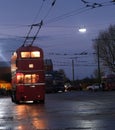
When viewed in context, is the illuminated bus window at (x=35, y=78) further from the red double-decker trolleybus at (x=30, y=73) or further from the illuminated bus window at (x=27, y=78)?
the illuminated bus window at (x=27, y=78)

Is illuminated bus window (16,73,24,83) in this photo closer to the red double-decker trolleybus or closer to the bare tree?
the red double-decker trolleybus

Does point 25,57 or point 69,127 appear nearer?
point 69,127

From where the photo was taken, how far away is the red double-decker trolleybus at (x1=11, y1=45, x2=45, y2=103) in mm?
44219

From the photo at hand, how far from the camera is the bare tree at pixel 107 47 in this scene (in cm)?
10294

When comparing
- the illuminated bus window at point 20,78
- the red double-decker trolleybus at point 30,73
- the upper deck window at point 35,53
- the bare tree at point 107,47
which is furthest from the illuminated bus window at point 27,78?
the bare tree at point 107,47

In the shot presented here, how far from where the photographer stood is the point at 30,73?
4456 centimetres

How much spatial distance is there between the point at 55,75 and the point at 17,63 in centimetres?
5311

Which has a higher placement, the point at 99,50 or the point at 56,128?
the point at 99,50


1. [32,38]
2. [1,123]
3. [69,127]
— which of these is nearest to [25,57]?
[32,38]

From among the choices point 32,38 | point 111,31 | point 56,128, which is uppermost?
point 111,31

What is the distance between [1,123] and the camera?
74.8 ft

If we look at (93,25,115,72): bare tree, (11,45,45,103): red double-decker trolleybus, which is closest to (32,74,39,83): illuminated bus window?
(11,45,45,103): red double-decker trolleybus

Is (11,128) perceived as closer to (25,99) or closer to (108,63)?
(25,99)

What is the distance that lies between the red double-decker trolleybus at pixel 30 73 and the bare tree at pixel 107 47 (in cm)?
5784
